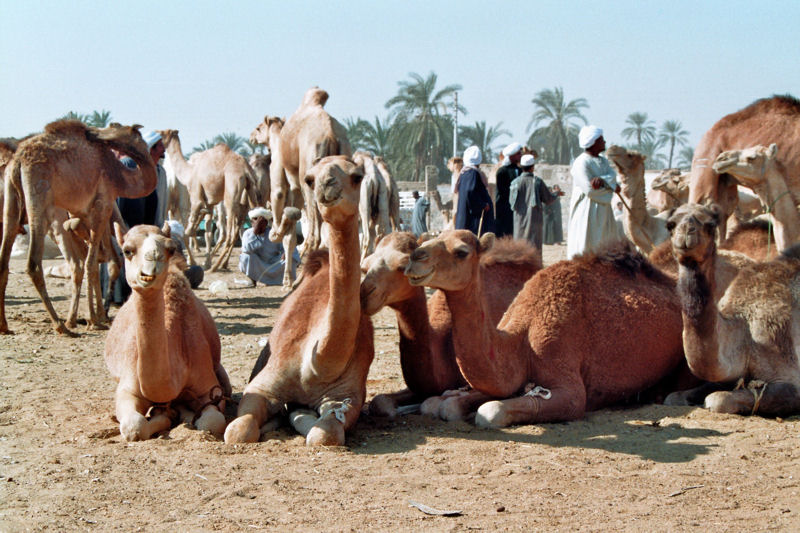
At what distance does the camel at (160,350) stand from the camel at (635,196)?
561 centimetres

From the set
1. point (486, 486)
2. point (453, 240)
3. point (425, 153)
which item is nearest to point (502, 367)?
point (453, 240)

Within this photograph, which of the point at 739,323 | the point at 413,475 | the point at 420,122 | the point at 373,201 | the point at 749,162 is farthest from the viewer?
the point at 420,122

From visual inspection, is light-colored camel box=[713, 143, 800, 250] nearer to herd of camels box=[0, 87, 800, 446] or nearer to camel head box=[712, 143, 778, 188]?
camel head box=[712, 143, 778, 188]

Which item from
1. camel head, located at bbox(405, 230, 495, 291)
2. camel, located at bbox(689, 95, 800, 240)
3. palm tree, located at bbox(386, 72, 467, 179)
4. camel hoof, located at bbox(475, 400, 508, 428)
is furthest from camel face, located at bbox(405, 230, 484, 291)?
palm tree, located at bbox(386, 72, 467, 179)

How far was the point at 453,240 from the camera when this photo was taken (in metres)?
4.85

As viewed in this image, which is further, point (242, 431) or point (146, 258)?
point (242, 431)

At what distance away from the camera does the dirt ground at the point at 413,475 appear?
11.5 ft

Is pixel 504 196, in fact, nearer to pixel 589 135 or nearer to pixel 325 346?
pixel 589 135

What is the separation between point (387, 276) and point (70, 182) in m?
5.16

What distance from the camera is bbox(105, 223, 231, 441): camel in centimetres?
439

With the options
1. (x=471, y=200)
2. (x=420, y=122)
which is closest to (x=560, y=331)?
(x=471, y=200)

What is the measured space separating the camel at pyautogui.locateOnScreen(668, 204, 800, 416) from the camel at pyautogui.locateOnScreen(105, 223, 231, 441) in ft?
9.14

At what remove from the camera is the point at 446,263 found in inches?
185

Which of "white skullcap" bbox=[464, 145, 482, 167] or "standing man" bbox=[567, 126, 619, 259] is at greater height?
"white skullcap" bbox=[464, 145, 482, 167]
